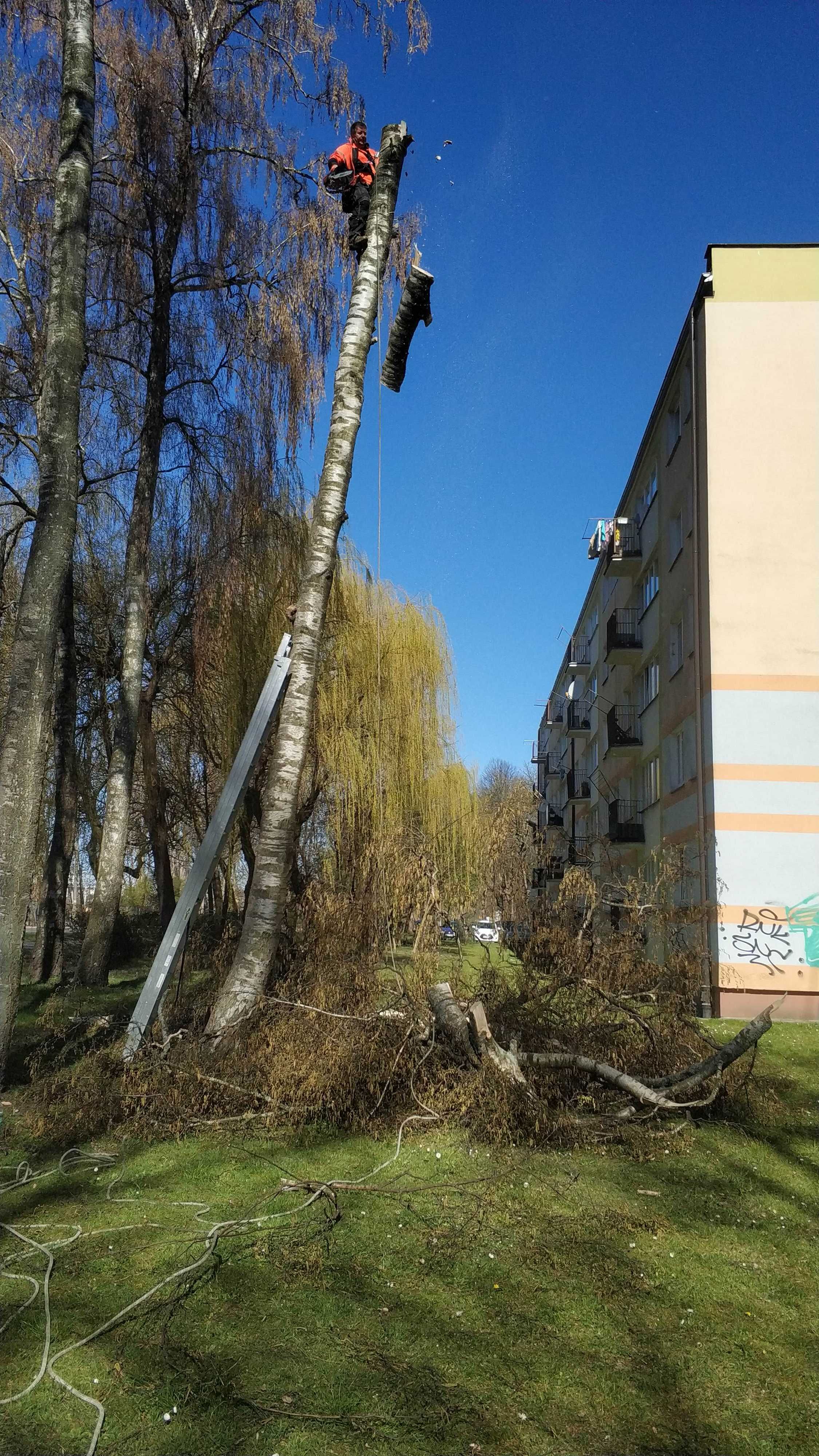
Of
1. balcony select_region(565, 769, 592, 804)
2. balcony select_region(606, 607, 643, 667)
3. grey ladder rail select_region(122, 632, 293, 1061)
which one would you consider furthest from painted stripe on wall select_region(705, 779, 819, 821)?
balcony select_region(565, 769, 592, 804)

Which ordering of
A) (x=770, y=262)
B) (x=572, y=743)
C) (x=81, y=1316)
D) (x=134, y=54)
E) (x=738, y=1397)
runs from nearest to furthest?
(x=738, y=1397) → (x=81, y=1316) → (x=134, y=54) → (x=770, y=262) → (x=572, y=743)

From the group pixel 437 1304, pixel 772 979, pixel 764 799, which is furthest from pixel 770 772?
pixel 437 1304

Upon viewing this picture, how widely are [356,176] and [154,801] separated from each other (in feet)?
33.5

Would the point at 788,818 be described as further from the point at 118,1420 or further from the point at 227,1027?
the point at 118,1420

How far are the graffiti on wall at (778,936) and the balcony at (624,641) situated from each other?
9972mm

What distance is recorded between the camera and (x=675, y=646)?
68.7 feet

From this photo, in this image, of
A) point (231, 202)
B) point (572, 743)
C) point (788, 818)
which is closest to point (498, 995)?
point (788, 818)

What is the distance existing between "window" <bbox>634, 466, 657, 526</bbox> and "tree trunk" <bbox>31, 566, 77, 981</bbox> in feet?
45.4

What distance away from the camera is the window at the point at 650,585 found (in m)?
23.6

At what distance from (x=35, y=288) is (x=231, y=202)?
3.07 metres

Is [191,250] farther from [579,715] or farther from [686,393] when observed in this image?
[579,715]

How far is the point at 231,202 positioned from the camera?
14242mm

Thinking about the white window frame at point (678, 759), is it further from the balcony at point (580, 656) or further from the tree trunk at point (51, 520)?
the balcony at point (580, 656)

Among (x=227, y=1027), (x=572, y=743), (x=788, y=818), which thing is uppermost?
(x=572, y=743)
